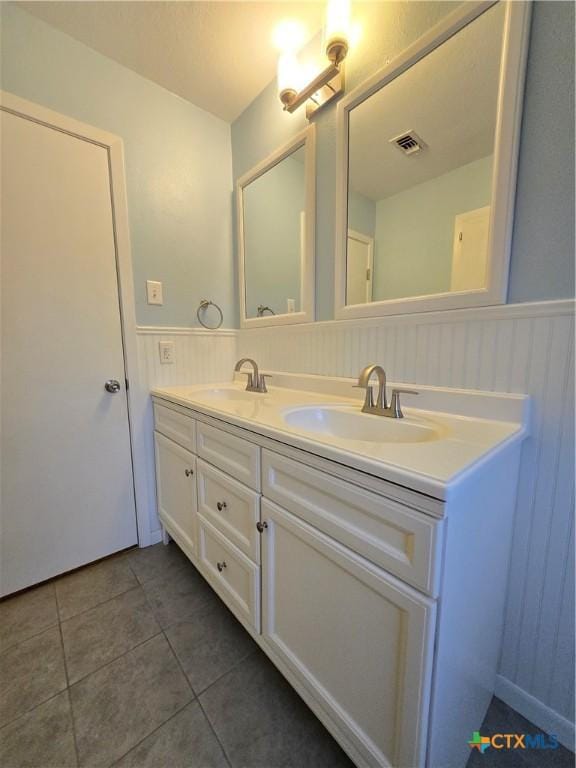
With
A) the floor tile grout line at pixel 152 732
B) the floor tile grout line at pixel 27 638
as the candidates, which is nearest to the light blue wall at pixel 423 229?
the floor tile grout line at pixel 152 732

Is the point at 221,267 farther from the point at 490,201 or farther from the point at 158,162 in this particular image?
the point at 490,201

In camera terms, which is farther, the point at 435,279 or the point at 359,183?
the point at 359,183

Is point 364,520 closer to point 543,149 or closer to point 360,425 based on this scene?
point 360,425

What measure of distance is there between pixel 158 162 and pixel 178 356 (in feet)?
3.07

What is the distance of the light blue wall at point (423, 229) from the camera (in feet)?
2.84

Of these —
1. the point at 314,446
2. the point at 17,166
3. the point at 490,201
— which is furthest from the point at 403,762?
the point at 17,166

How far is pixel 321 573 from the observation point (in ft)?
2.27

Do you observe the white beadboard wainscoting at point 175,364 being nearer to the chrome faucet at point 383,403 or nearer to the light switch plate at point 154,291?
the light switch plate at point 154,291

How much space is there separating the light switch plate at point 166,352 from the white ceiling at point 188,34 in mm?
1204

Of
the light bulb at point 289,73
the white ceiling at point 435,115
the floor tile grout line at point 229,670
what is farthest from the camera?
the light bulb at point 289,73

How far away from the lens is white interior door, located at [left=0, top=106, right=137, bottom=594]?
1.16 m

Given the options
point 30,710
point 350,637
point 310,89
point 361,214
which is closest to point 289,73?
point 310,89

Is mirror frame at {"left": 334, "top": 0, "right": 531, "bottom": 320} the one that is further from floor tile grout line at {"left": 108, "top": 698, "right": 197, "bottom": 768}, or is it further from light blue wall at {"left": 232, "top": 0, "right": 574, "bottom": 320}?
floor tile grout line at {"left": 108, "top": 698, "right": 197, "bottom": 768}

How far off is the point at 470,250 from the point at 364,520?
0.80 meters
